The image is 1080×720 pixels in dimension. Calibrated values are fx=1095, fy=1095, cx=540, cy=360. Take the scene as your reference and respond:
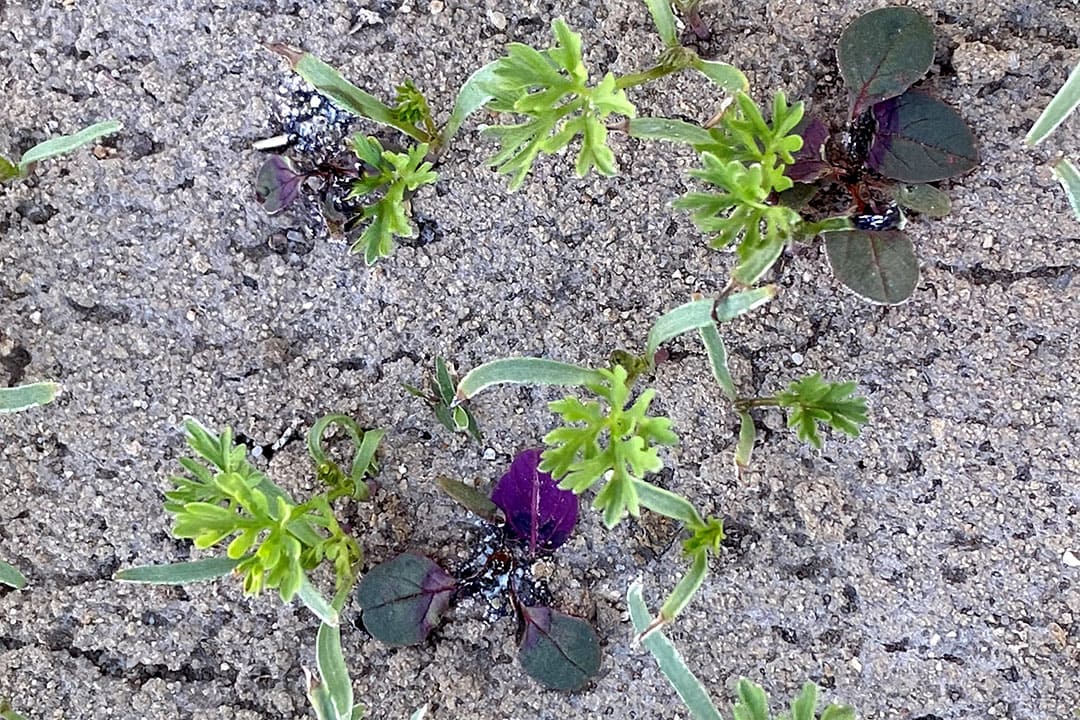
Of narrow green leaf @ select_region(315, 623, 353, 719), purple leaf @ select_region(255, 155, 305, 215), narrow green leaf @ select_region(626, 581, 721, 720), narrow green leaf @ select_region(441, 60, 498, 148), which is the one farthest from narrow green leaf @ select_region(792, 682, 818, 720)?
purple leaf @ select_region(255, 155, 305, 215)

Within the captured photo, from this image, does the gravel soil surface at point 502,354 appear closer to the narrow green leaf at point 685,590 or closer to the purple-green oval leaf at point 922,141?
the purple-green oval leaf at point 922,141

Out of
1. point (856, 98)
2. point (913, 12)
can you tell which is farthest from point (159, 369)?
point (913, 12)

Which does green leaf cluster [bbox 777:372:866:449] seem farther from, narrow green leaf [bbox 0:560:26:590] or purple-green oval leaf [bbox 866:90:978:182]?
narrow green leaf [bbox 0:560:26:590]

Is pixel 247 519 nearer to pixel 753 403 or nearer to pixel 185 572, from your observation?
pixel 185 572

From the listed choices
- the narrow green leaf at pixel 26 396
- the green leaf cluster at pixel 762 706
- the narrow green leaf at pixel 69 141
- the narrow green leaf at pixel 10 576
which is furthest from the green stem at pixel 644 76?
the narrow green leaf at pixel 10 576

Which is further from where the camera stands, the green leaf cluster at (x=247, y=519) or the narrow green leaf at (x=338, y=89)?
the narrow green leaf at (x=338, y=89)

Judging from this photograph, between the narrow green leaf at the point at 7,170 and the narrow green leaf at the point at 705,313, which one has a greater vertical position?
A: the narrow green leaf at the point at 7,170
